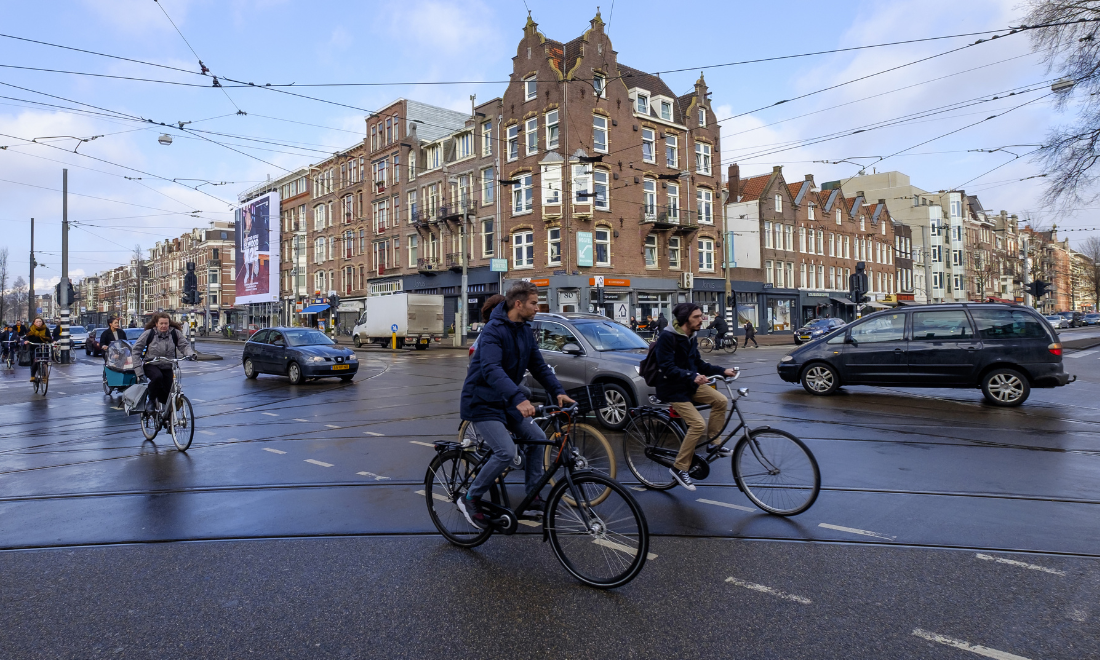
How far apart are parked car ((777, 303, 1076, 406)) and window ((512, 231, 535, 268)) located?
25422 mm

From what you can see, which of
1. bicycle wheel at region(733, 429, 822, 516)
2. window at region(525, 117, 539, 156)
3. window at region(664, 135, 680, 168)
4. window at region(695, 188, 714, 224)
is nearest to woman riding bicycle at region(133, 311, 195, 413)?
bicycle wheel at region(733, 429, 822, 516)

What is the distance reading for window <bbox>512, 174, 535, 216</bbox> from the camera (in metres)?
36.8

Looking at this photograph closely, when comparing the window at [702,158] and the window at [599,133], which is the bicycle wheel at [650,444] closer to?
the window at [599,133]

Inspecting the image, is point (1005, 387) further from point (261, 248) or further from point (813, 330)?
point (261, 248)

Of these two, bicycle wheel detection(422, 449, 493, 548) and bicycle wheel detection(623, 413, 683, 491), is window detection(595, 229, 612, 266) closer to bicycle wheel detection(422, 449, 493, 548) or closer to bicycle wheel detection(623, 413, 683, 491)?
bicycle wheel detection(623, 413, 683, 491)

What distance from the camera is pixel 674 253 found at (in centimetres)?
4088

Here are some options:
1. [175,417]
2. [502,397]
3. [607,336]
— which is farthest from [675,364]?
[175,417]

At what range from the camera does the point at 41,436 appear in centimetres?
952

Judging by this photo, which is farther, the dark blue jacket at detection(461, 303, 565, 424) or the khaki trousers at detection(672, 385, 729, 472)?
the khaki trousers at detection(672, 385, 729, 472)

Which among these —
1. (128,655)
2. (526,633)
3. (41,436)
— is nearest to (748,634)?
(526,633)

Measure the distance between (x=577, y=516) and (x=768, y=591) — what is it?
115 cm

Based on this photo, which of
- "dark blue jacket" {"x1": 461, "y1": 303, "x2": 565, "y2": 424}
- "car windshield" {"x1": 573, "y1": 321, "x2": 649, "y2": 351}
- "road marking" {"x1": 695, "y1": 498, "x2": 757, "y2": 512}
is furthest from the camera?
"car windshield" {"x1": 573, "y1": 321, "x2": 649, "y2": 351}

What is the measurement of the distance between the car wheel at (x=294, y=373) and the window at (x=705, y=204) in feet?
103

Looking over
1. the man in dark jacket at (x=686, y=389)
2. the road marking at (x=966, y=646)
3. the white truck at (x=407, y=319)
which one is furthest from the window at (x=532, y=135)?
A: the road marking at (x=966, y=646)
